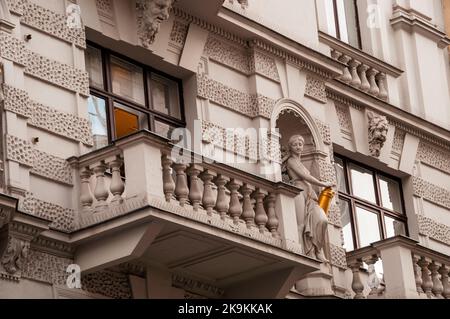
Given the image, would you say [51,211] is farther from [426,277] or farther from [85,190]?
[426,277]

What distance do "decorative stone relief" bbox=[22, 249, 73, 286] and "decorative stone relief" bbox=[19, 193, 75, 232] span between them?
35 centimetres

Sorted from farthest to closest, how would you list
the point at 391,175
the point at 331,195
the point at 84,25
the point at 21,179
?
the point at 391,175 < the point at 331,195 < the point at 84,25 < the point at 21,179

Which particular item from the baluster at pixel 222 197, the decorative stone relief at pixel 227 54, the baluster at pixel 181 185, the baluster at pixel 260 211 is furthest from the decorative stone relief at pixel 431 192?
the baluster at pixel 181 185

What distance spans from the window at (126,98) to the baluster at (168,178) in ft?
5.09

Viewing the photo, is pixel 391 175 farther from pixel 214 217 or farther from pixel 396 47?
pixel 214 217

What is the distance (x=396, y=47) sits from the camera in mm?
26641

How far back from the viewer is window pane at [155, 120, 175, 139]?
2162 cm

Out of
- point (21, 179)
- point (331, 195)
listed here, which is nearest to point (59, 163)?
point (21, 179)

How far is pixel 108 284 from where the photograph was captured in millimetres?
19453

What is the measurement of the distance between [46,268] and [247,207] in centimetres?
275

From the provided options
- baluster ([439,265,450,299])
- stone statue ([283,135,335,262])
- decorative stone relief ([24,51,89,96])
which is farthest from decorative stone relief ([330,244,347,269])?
decorative stone relief ([24,51,89,96])

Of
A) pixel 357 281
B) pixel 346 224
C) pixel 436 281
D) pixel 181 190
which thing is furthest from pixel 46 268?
pixel 346 224

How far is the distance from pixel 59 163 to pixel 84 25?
208 cm

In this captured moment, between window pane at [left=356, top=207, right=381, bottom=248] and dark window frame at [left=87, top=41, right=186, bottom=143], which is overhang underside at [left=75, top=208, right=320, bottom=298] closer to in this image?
dark window frame at [left=87, top=41, right=186, bottom=143]
